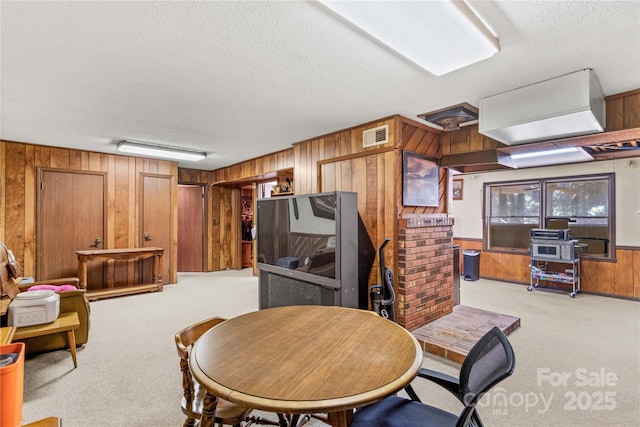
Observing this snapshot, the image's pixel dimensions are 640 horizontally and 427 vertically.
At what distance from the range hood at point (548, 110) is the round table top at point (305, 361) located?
1970 millimetres

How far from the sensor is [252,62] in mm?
2086

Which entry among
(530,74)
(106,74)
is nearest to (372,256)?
(530,74)

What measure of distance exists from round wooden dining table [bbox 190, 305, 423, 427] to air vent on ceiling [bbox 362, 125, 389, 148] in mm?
2111

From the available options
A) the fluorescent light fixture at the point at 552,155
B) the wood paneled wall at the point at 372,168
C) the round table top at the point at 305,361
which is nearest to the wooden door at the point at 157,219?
the wood paneled wall at the point at 372,168

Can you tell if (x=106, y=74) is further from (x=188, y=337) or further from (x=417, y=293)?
(x=417, y=293)

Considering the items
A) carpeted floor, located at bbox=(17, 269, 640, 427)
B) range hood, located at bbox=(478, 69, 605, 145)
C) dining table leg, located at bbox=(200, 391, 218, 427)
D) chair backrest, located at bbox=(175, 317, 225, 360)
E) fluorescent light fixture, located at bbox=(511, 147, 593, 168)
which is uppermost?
range hood, located at bbox=(478, 69, 605, 145)

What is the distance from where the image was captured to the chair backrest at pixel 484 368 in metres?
1.01

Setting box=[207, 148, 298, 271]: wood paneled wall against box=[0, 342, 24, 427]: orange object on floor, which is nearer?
box=[0, 342, 24, 427]: orange object on floor

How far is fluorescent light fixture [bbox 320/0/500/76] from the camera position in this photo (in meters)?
1.43

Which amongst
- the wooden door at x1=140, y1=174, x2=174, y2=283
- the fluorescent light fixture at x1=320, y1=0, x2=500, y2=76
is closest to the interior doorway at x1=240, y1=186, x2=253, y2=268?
the wooden door at x1=140, y1=174, x2=174, y2=283

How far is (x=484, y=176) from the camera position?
651cm

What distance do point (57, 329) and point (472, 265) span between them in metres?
6.33

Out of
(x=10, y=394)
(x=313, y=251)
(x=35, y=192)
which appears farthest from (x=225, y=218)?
(x=10, y=394)

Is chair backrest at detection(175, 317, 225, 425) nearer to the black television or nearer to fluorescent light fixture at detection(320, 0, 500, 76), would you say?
the black television
